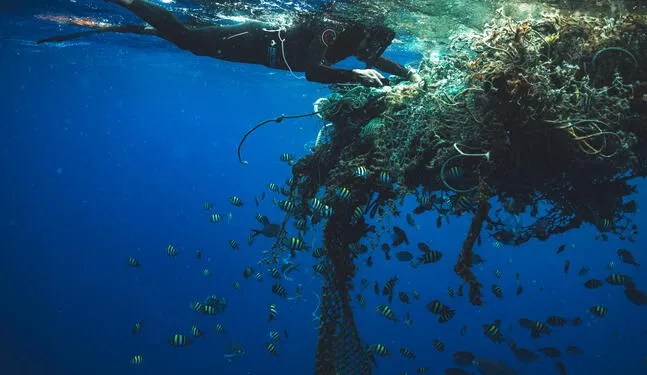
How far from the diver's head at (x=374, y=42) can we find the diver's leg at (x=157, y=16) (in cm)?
324

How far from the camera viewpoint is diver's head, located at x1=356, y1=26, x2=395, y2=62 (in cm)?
667

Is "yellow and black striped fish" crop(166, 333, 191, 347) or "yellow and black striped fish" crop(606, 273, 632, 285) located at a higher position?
"yellow and black striped fish" crop(606, 273, 632, 285)

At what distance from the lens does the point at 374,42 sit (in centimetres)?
676

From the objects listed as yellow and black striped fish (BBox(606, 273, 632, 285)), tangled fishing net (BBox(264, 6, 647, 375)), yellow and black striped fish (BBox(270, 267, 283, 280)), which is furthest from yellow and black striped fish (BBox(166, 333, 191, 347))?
yellow and black striped fish (BBox(606, 273, 632, 285))

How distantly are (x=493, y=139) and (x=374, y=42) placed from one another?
3.92 m

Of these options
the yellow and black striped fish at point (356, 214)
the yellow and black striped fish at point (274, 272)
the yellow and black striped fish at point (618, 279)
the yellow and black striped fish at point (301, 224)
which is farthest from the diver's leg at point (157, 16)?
the yellow and black striped fish at point (618, 279)

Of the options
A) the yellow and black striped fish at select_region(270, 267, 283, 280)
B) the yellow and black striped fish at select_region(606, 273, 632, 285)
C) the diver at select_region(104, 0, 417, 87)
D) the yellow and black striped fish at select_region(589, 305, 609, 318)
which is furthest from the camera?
the yellow and black striped fish at select_region(270, 267, 283, 280)

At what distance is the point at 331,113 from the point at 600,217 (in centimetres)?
407

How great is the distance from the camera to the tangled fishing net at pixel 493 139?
3.41 meters

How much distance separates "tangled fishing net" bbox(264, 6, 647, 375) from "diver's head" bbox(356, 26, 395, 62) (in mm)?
1559

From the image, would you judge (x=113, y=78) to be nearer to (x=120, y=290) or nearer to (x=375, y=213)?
(x=120, y=290)

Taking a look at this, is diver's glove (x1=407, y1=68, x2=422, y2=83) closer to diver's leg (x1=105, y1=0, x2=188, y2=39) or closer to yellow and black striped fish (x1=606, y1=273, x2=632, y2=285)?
diver's leg (x1=105, y1=0, x2=188, y2=39)

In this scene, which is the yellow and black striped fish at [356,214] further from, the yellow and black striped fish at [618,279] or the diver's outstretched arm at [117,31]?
the diver's outstretched arm at [117,31]

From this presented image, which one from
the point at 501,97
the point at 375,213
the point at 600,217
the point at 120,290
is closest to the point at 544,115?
the point at 501,97
